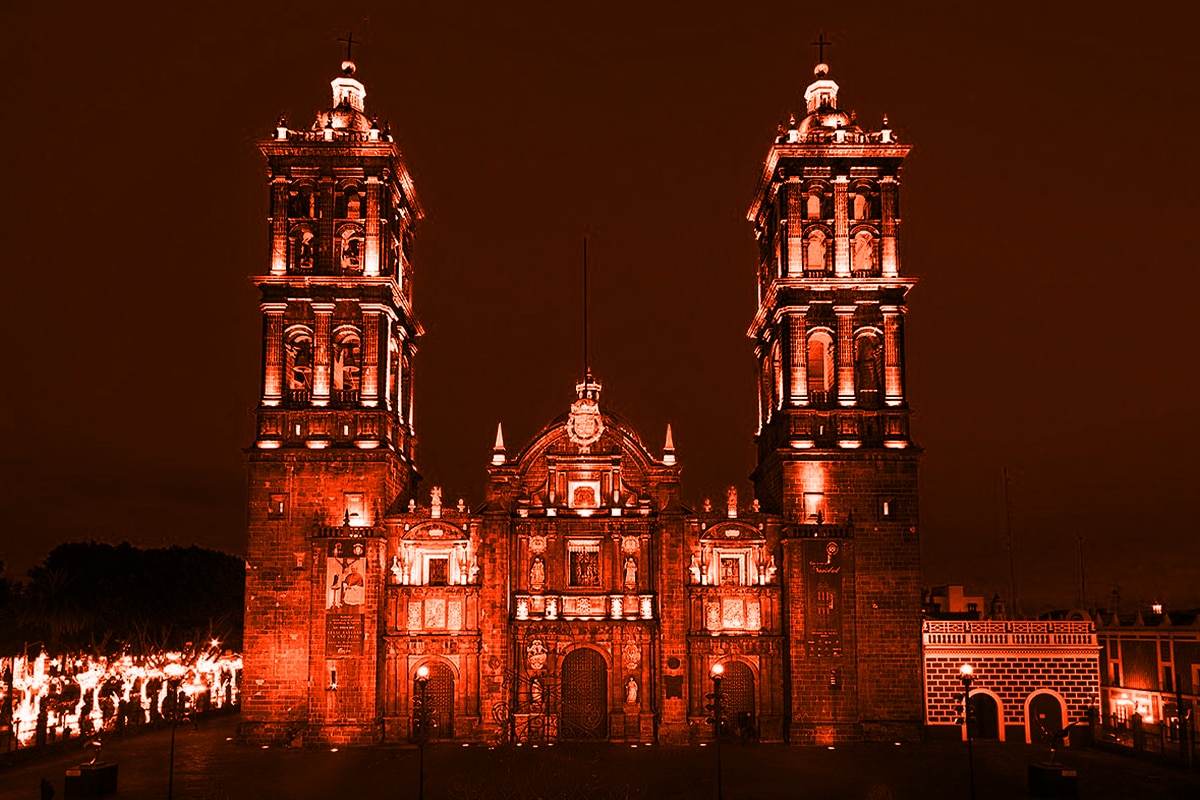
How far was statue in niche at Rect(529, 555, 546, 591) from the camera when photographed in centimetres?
5516

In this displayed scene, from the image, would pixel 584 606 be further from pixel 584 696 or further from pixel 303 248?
pixel 303 248

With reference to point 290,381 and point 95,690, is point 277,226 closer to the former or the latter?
point 290,381

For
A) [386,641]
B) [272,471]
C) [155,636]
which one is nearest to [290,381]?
[272,471]

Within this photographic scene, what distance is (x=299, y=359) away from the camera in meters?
57.7

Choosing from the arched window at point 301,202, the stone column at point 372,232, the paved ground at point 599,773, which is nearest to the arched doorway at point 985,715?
the paved ground at point 599,773

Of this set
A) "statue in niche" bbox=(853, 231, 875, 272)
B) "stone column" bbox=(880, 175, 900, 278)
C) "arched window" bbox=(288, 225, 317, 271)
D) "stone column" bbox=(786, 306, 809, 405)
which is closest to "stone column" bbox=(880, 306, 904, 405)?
"stone column" bbox=(880, 175, 900, 278)

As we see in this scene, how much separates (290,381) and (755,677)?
79.1 ft

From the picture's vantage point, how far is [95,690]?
6181cm

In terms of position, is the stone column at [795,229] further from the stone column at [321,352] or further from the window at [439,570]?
the stone column at [321,352]

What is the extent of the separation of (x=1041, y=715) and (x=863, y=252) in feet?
72.0

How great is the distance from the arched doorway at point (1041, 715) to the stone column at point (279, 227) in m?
37.7

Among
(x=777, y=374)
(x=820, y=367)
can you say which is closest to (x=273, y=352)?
(x=777, y=374)

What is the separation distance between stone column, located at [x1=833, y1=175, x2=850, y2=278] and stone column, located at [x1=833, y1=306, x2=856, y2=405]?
1.82 meters

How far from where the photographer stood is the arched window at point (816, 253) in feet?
193
